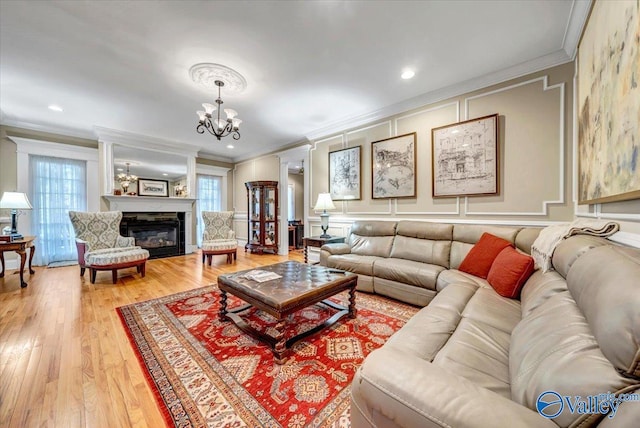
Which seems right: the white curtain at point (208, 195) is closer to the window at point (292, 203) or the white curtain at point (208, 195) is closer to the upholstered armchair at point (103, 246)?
the window at point (292, 203)

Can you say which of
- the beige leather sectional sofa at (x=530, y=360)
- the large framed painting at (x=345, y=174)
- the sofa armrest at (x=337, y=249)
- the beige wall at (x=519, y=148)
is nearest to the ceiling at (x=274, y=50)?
the beige wall at (x=519, y=148)

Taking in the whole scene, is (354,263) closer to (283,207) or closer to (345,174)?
(345,174)

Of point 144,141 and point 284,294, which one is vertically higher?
point 144,141

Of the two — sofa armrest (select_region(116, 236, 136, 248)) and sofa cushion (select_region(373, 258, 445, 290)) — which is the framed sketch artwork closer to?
sofa armrest (select_region(116, 236, 136, 248))

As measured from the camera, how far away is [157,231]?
530 centimetres

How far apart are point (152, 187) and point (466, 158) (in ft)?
19.9

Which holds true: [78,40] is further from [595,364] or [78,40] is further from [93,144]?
[595,364]

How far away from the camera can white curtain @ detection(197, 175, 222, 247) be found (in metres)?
6.18

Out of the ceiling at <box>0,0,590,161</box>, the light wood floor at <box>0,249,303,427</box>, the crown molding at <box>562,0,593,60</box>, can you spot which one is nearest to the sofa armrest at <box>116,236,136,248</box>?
the light wood floor at <box>0,249,303,427</box>

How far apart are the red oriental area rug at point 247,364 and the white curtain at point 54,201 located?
3.48m

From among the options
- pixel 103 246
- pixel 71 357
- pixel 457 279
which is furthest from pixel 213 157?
pixel 457 279

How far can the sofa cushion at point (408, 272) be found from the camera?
7.80 ft

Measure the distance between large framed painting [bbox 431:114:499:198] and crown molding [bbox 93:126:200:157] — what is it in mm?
5219

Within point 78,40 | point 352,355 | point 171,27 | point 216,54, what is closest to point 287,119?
point 216,54
